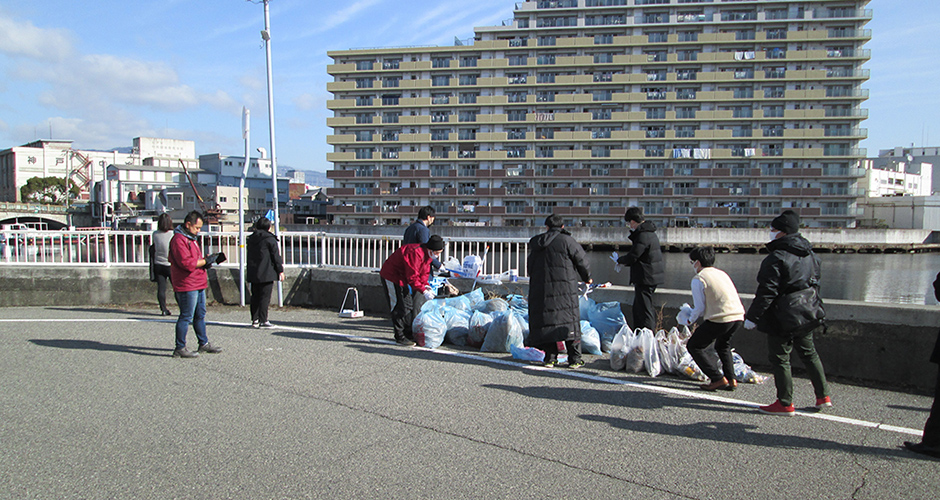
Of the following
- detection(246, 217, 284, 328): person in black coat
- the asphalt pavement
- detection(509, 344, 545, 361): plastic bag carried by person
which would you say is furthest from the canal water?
detection(246, 217, 284, 328): person in black coat

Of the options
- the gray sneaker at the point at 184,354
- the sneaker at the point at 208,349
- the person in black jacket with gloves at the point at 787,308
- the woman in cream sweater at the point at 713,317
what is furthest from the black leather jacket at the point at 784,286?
the gray sneaker at the point at 184,354

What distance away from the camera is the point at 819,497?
3383 millimetres

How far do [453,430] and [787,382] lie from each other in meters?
2.83

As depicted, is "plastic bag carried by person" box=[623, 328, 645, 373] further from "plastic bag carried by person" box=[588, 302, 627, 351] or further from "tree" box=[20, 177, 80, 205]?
"tree" box=[20, 177, 80, 205]

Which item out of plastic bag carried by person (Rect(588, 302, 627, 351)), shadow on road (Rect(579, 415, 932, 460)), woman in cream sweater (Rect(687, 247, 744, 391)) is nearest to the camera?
shadow on road (Rect(579, 415, 932, 460))

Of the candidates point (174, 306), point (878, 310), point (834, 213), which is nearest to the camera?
point (878, 310)

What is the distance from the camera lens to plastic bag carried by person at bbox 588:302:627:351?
7.42 m

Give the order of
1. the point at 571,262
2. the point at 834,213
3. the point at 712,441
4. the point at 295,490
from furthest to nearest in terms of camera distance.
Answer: the point at 834,213 < the point at 571,262 < the point at 712,441 < the point at 295,490

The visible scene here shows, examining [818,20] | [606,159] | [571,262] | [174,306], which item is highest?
[818,20]

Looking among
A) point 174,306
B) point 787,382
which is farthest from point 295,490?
point 174,306

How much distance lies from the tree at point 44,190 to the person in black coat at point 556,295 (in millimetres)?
118796

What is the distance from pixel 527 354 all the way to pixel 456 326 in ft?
4.47

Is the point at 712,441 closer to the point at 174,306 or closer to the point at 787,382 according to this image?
the point at 787,382

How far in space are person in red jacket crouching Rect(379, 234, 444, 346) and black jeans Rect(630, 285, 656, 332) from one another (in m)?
2.66
